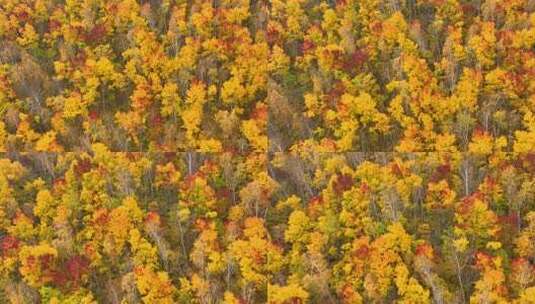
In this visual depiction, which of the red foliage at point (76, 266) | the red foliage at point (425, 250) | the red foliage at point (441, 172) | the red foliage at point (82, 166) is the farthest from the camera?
the red foliage at point (82, 166)

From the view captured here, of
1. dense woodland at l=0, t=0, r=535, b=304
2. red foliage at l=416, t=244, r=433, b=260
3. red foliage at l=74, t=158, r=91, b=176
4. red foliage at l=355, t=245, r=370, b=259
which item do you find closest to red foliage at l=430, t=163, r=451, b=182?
dense woodland at l=0, t=0, r=535, b=304

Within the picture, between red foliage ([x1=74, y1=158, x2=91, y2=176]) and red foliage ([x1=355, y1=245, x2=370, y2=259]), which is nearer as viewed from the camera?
red foliage ([x1=355, y1=245, x2=370, y2=259])

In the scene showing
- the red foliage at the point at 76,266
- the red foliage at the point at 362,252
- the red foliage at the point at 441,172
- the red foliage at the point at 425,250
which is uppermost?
the red foliage at the point at 441,172

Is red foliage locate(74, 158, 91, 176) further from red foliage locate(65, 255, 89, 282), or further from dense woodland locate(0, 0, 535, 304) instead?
red foliage locate(65, 255, 89, 282)

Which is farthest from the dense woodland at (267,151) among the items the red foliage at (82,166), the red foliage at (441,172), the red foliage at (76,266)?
the red foliage at (82,166)

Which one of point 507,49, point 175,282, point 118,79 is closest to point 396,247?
point 175,282

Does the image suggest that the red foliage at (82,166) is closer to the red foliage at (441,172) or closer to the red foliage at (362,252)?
the red foliage at (362,252)

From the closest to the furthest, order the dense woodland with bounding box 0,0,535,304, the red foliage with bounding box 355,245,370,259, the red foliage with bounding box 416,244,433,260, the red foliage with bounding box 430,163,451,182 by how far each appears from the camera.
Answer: the red foliage with bounding box 416,244,433,260
the dense woodland with bounding box 0,0,535,304
the red foliage with bounding box 355,245,370,259
the red foliage with bounding box 430,163,451,182

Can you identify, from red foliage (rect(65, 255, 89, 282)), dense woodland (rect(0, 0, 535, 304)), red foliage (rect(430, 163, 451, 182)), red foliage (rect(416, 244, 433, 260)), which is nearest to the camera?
red foliage (rect(416, 244, 433, 260))

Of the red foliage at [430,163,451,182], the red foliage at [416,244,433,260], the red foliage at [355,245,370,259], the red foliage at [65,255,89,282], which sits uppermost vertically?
the red foliage at [430,163,451,182]

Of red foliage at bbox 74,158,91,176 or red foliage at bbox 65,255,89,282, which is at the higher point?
red foliage at bbox 74,158,91,176
